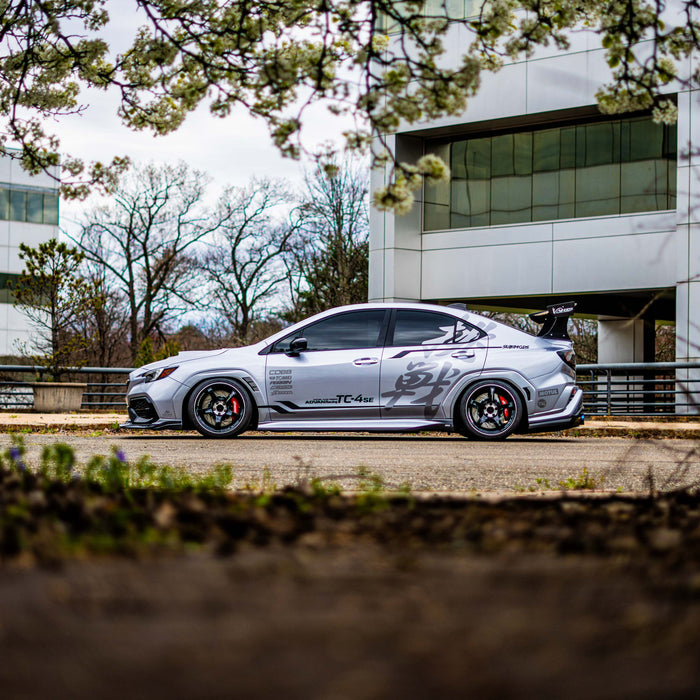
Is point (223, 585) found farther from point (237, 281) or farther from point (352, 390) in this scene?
point (237, 281)

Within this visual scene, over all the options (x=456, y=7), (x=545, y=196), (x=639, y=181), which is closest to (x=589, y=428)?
(x=639, y=181)

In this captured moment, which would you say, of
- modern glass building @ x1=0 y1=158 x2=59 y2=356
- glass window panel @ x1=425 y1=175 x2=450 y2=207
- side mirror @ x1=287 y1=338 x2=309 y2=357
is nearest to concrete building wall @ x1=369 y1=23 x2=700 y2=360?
glass window panel @ x1=425 y1=175 x2=450 y2=207

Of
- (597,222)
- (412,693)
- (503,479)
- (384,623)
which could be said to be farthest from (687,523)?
(597,222)

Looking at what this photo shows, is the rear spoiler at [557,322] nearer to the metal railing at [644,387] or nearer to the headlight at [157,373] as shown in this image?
the headlight at [157,373]

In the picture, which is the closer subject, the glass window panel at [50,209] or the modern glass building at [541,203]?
the modern glass building at [541,203]

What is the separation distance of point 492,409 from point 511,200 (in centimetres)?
1676

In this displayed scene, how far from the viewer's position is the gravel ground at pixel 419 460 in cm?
694

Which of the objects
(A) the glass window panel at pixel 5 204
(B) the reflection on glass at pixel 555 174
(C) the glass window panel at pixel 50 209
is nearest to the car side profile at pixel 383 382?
(B) the reflection on glass at pixel 555 174

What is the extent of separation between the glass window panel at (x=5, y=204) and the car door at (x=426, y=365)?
49.6 metres

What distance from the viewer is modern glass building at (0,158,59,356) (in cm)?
5675

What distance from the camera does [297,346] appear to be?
1221 cm

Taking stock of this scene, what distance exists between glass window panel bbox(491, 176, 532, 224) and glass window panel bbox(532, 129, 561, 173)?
449 millimetres

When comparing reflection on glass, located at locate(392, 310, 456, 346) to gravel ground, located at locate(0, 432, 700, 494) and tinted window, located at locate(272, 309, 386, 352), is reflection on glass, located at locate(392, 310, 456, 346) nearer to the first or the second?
tinted window, located at locate(272, 309, 386, 352)

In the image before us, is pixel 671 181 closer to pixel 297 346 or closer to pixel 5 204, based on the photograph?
pixel 297 346
